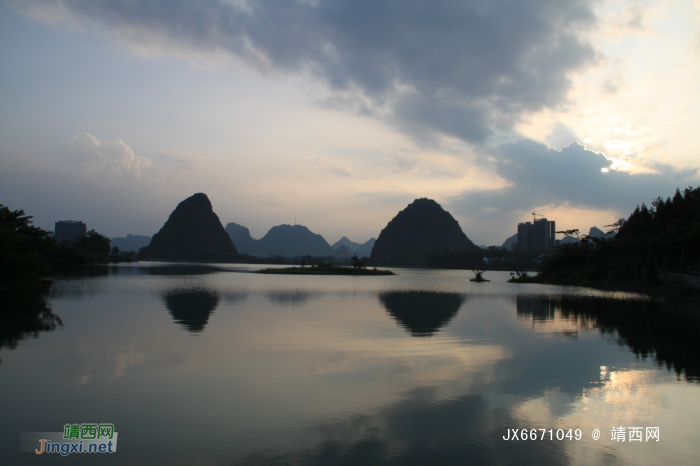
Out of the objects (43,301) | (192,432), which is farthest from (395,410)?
(43,301)

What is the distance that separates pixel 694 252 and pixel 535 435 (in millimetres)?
29046

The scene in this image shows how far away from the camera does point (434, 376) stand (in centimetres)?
698

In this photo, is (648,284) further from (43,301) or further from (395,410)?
(43,301)

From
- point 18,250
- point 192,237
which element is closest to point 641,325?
point 18,250

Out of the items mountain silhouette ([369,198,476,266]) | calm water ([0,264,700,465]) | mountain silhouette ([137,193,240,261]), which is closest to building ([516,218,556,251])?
mountain silhouette ([369,198,476,266])

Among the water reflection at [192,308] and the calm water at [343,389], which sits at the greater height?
the calm water at [343,389]

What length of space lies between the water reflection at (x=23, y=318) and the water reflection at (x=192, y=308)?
124 inches

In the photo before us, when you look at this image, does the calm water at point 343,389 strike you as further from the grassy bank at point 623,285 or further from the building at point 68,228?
the building at point 68,228

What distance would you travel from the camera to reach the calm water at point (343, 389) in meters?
4.34

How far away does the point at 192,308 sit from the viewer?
15398 mm

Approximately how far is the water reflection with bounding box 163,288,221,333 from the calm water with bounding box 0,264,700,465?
0.67 feet

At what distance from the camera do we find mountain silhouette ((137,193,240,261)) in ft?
538

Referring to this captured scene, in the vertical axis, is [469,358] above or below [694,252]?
below

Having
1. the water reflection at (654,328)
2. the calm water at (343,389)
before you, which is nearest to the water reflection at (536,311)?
the water reflection at (654,328)
